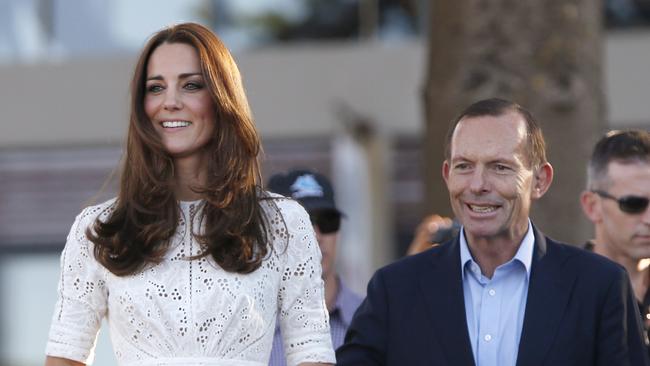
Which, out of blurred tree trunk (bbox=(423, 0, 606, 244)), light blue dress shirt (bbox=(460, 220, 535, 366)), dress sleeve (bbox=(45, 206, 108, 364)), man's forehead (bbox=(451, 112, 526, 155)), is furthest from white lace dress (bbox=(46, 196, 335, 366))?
blurred tree trunk (bbox=(423, 0, 606, 244))

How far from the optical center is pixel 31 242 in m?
16.9

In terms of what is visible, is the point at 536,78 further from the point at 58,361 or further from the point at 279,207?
the point at 58,361

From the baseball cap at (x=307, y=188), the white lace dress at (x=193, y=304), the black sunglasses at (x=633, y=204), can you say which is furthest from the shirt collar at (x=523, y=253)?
the baseball cap at (x=307, y=188)

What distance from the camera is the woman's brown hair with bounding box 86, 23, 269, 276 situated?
4.07 metres

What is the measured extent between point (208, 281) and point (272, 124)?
36.1 ft

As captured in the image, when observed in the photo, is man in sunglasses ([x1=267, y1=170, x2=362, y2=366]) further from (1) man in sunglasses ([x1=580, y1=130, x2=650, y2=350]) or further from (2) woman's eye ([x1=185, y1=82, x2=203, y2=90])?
(2) woman's eye ([x1=185, y1=82, x2=203, y2=90])

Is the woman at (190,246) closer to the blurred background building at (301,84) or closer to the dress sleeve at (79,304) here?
the dress sleeve at (79,304)

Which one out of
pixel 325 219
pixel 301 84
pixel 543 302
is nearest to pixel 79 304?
pixel 543 302

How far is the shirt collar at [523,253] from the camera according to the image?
420 cm

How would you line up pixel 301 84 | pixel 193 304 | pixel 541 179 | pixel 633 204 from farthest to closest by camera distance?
pixel 301 84 < pixel 633 204 < pixel 541 179 < pixel 193 304

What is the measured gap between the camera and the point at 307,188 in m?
5.65

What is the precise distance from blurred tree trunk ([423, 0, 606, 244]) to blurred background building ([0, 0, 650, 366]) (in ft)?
23.1

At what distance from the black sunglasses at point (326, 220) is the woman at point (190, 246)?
1.36m

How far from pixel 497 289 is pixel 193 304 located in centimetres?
87
